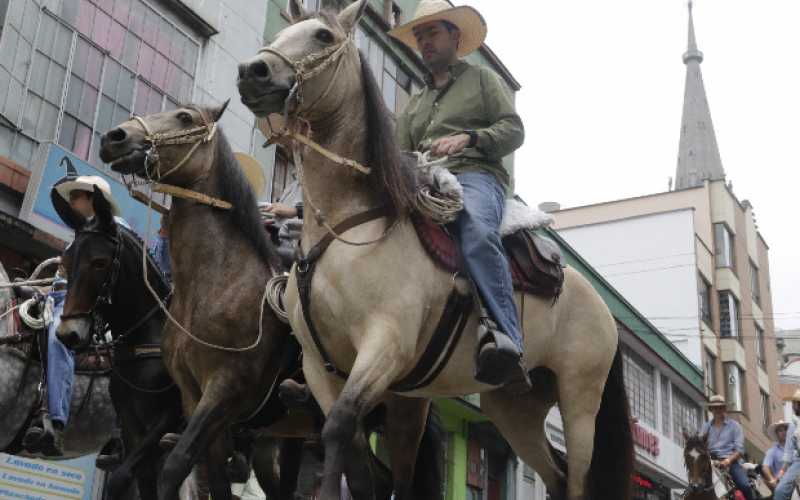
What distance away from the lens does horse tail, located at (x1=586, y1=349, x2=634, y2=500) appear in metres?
5.84

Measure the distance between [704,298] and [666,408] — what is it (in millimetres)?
8263

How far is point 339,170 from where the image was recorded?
4988mm

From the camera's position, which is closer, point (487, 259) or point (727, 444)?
point (487, 259)

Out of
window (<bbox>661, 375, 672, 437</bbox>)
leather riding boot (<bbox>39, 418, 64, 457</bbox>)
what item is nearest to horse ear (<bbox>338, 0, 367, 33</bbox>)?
leather riding boot (<bbox>39, 418, 64, 457</bbox>)

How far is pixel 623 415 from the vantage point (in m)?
6.18

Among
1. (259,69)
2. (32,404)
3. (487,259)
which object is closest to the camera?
(259,69)

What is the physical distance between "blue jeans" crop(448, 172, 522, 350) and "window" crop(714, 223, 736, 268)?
39934mm

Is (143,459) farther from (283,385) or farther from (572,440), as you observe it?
(572,440)

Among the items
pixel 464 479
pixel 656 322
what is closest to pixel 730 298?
pixel 656 322

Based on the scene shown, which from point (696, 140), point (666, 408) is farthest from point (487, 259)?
point (696, 140)

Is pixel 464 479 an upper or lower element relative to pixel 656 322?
lower

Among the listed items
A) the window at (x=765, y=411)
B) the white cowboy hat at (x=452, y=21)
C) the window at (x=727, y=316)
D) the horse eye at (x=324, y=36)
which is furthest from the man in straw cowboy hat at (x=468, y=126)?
the window at (x=765, y=411)

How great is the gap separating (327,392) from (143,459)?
1888mm

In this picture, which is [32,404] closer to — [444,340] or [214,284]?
[214,284]
